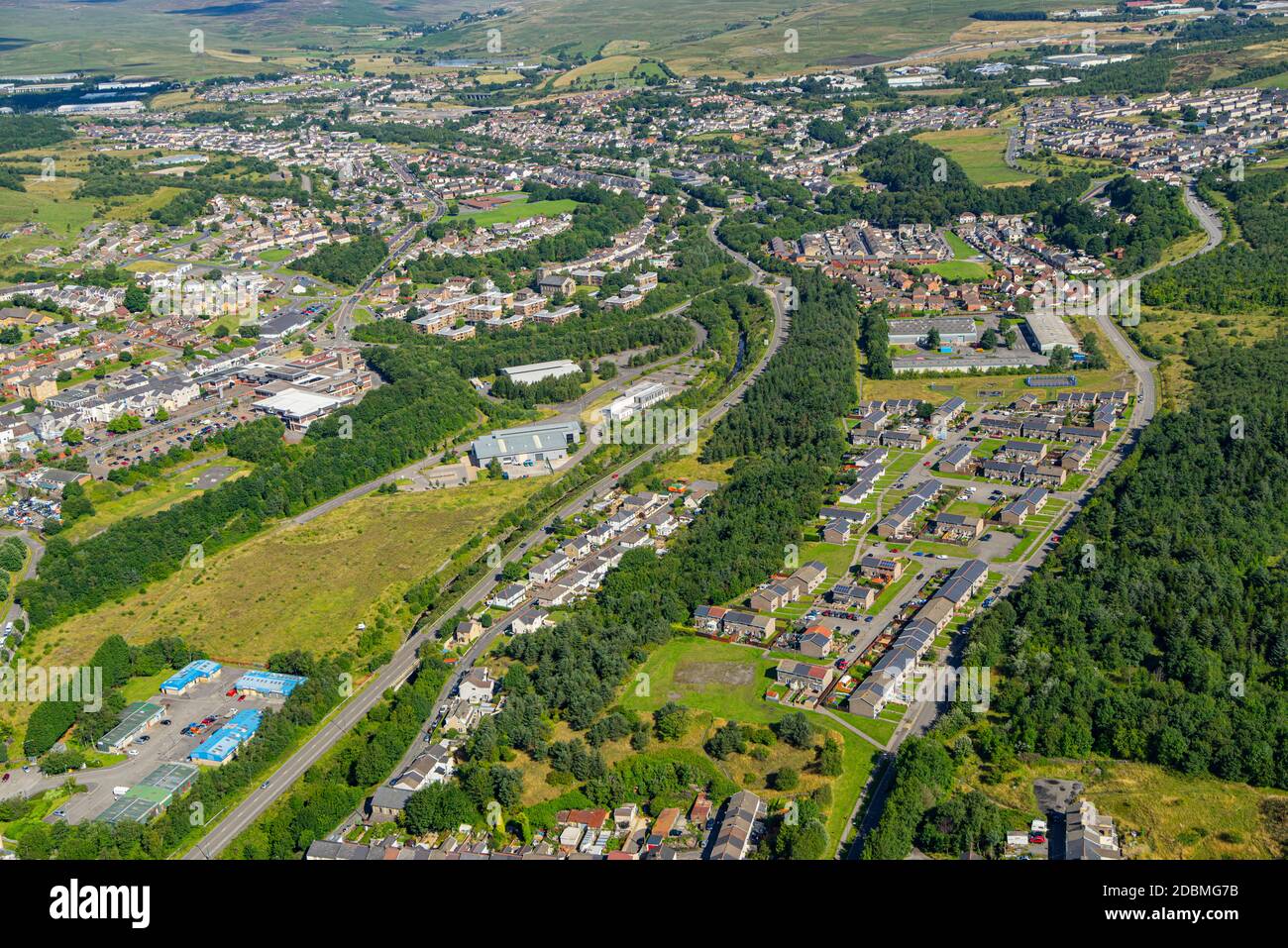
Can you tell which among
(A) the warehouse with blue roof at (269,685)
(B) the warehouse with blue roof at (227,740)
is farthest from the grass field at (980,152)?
(B) the warehouse with blue roof at (227,740)

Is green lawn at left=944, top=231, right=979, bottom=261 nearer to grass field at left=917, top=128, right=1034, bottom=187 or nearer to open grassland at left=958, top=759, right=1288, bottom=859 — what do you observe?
grass field at left=917, top=128, right=1034, bottom=187

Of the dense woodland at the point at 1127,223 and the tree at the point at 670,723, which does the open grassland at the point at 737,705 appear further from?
the dense woodland at the point at 1127,223

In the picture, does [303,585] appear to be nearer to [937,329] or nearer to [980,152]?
[937,329]

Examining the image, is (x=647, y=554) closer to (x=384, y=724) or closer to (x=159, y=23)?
(x=384, y=724)

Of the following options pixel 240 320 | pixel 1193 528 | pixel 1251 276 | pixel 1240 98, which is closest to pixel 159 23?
pixel 240 320

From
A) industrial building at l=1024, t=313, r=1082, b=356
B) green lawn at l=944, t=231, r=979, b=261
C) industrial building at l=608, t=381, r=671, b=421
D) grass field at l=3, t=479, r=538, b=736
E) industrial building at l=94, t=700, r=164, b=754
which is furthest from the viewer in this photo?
green lawn at l=944, t=231, r=979, b=261

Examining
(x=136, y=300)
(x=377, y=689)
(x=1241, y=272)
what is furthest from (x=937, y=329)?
(x=136, y=300)

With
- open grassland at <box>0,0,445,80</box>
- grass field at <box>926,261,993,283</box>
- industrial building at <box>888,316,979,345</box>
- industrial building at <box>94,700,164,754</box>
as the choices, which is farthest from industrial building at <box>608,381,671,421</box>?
open grassland at <box>0,0,445,80</box>
